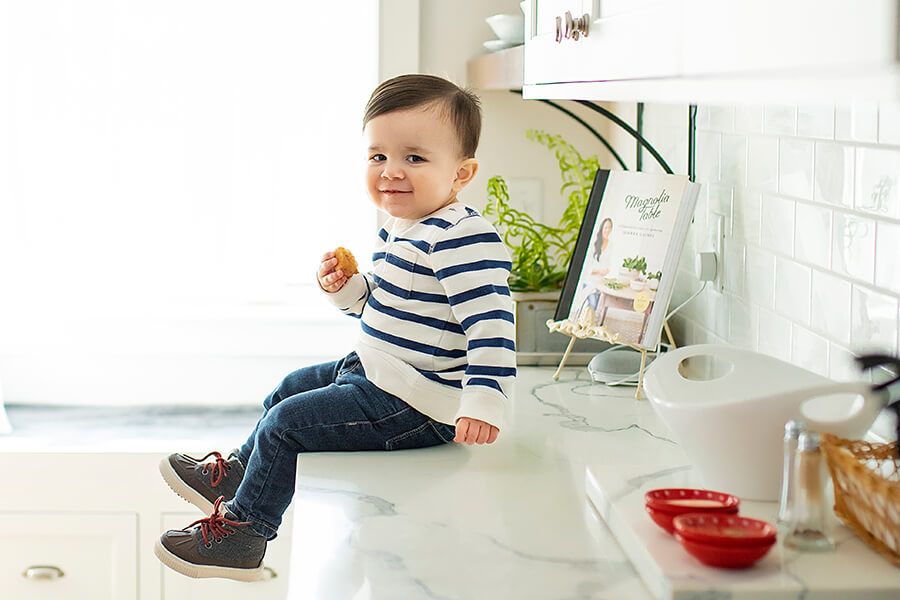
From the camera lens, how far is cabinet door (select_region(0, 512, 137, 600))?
215cm

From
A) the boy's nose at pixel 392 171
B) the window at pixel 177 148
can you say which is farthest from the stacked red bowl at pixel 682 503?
the window at pixel 177 148

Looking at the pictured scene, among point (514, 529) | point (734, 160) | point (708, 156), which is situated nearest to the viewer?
point (514, 529)

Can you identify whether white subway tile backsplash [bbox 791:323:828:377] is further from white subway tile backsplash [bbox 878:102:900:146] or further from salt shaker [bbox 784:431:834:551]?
salt shaker [bbox 784:431:834:551]

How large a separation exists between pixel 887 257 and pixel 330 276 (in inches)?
29.1

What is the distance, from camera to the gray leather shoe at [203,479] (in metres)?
1.41

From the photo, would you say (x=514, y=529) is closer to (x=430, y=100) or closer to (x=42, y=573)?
(x=430, y=100)

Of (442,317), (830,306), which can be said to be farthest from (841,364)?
(442,317)

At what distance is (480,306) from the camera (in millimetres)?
1293

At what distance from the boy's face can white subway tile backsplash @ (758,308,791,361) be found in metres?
0.50

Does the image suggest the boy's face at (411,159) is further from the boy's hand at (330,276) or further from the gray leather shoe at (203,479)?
the gray leather shoe at (203,479)

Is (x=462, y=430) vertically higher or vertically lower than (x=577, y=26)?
lower

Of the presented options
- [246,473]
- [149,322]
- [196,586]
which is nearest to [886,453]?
[246,473]

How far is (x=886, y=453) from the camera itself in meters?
0.89

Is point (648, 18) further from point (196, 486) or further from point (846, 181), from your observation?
point (196, 486)
